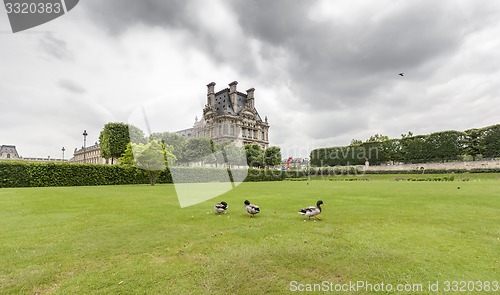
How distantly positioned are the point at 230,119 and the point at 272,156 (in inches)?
1280

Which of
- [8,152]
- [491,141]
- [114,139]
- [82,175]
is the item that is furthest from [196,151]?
[8,152]

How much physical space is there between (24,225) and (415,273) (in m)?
11.3

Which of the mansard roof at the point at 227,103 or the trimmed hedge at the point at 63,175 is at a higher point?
the mansard roof at the point at 227,103

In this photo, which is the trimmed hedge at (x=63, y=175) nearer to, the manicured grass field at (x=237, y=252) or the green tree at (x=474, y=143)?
the manicured grass field at (x=237, y=252)

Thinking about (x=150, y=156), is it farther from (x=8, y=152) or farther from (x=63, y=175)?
(x=8, y=152)

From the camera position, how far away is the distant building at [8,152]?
370ft

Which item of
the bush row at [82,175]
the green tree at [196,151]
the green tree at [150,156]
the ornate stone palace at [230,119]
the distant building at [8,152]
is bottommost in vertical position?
the bush row at [82,175]

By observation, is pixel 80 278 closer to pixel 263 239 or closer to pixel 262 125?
pixel 263 239

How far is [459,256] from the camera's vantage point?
6035 mm

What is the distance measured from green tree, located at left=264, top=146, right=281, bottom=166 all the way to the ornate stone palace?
→ 28471 millimetres

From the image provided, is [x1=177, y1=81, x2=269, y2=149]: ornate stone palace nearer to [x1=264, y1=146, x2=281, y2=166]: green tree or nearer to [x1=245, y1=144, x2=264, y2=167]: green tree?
[x1=245, y1=144, x2=264, y2=167]: green tree

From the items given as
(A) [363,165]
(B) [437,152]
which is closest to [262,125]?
(A) [363,165]

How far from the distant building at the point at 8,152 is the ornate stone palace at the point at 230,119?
73.3 meters

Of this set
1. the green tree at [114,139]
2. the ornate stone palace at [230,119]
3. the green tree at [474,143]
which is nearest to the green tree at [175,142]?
the green tree at [114,139]
